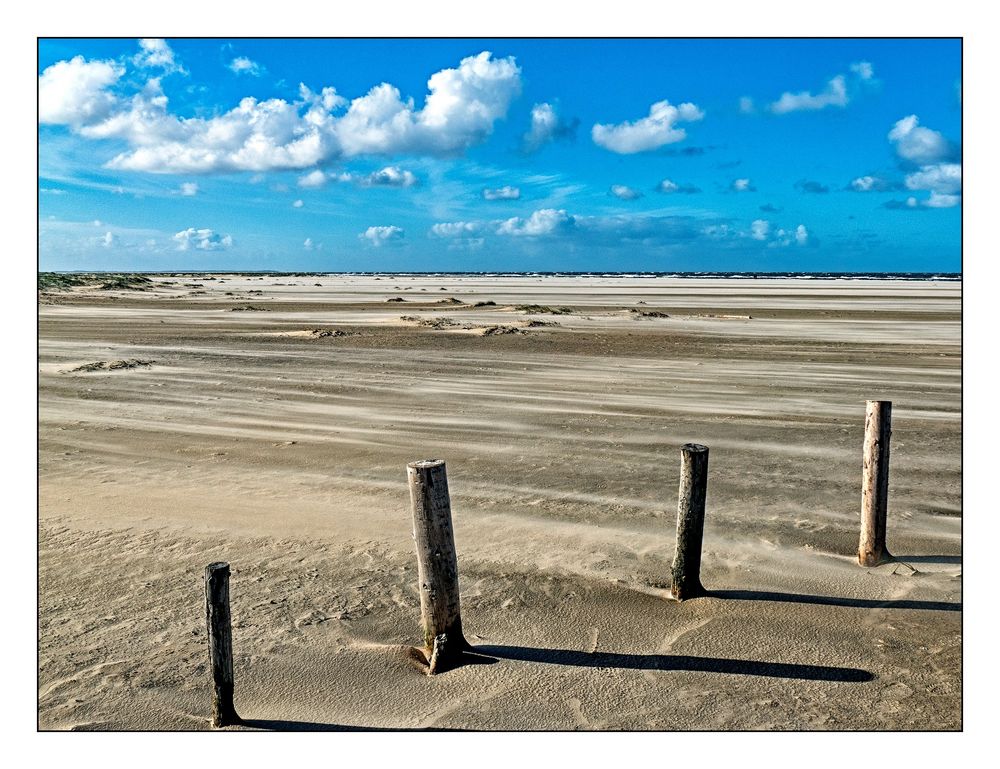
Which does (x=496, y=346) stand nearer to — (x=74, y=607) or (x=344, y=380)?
(x=344, y=380)

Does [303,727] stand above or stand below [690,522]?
below

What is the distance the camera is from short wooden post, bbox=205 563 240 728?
5.34 metres

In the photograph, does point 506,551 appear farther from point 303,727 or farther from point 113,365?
point 113,365

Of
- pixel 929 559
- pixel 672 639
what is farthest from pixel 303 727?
pixel 929 559

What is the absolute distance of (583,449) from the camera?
13.5 metres

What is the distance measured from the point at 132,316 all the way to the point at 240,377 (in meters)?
23.3

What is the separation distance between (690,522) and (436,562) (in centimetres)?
251

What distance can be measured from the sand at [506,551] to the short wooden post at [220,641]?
11.3 inches

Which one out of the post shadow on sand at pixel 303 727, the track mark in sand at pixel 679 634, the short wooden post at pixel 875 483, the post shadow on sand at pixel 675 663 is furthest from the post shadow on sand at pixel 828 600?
the post shadow on sand at pixel 303 727

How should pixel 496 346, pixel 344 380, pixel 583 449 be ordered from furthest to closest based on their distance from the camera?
pixel 496 346 < pixel 344 380 < pixel 583 449

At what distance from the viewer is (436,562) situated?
636 cm

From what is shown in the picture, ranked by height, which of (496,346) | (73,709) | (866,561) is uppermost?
(496,346)

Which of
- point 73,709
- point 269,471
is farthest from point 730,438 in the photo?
point 73,709

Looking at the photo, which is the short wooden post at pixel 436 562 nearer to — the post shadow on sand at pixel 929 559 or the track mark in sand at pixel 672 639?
the track mark in sand at pixel 672 639
